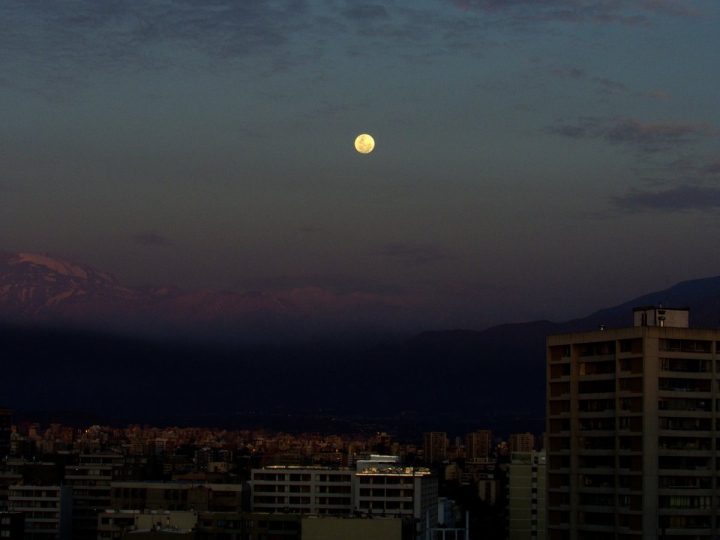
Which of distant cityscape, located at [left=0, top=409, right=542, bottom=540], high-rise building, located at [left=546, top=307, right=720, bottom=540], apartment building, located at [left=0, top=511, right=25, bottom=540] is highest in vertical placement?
high-rise building, located at [left=546, top=307, right=720, bottom=540]

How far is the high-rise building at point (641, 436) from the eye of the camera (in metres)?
59.8

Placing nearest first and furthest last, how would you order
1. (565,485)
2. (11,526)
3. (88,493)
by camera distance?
(565,485) < (11,526) < (88,493)

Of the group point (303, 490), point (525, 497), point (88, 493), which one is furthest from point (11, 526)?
point (525, 497)

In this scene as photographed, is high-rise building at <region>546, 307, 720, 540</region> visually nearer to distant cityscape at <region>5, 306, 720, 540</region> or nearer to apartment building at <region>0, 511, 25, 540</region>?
distant cityscape at <region>5, 306, 720, 540</region>

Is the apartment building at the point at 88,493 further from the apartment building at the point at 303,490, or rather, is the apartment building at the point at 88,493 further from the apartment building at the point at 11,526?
the apartment building at the point at 303,490

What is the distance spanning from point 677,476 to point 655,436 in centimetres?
194

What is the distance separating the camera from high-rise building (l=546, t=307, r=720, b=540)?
59781 millimetres

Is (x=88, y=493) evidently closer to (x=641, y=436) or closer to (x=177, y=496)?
(x=177, y=496)

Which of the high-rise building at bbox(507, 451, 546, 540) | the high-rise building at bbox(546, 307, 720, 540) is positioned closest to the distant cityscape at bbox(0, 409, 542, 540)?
the high-rise building at bbox(507, 451, 546, 540)

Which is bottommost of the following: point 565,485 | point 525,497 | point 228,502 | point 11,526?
point 11,526

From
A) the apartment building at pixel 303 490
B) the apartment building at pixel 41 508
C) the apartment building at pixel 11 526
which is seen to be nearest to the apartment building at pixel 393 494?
the apartment building at pixel 303 490

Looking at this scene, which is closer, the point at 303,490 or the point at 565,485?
the point at 565,485

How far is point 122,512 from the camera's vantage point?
8569 cm

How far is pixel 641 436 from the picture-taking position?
60.4m
